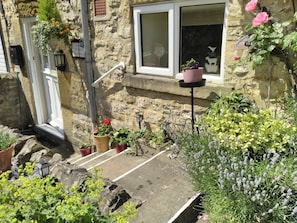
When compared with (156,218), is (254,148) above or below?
above

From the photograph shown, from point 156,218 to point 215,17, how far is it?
2.08 m

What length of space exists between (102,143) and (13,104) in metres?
3.40

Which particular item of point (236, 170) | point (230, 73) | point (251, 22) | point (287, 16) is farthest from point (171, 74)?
point (236, 170)

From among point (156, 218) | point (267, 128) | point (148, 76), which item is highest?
point (148, 76)

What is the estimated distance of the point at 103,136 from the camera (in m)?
4.07

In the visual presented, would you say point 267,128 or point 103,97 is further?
point 103,97

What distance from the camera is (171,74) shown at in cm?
320

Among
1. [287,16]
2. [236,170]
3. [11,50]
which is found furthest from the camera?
[11,50]

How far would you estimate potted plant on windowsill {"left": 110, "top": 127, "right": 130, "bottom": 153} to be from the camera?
3756mm

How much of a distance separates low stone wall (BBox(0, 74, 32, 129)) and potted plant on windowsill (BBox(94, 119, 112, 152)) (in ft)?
10.3

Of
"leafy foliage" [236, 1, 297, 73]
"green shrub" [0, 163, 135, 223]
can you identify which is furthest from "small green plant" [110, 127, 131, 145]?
"green shrub" [0, 163, 135, 223]

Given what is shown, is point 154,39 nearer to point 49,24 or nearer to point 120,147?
point 120,147

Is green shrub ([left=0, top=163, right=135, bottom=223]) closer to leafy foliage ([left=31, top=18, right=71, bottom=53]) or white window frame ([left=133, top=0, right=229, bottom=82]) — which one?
white window frame ([left=133, top=0, right=229, bottom=82])

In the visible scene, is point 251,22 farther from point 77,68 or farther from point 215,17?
point 77,68
